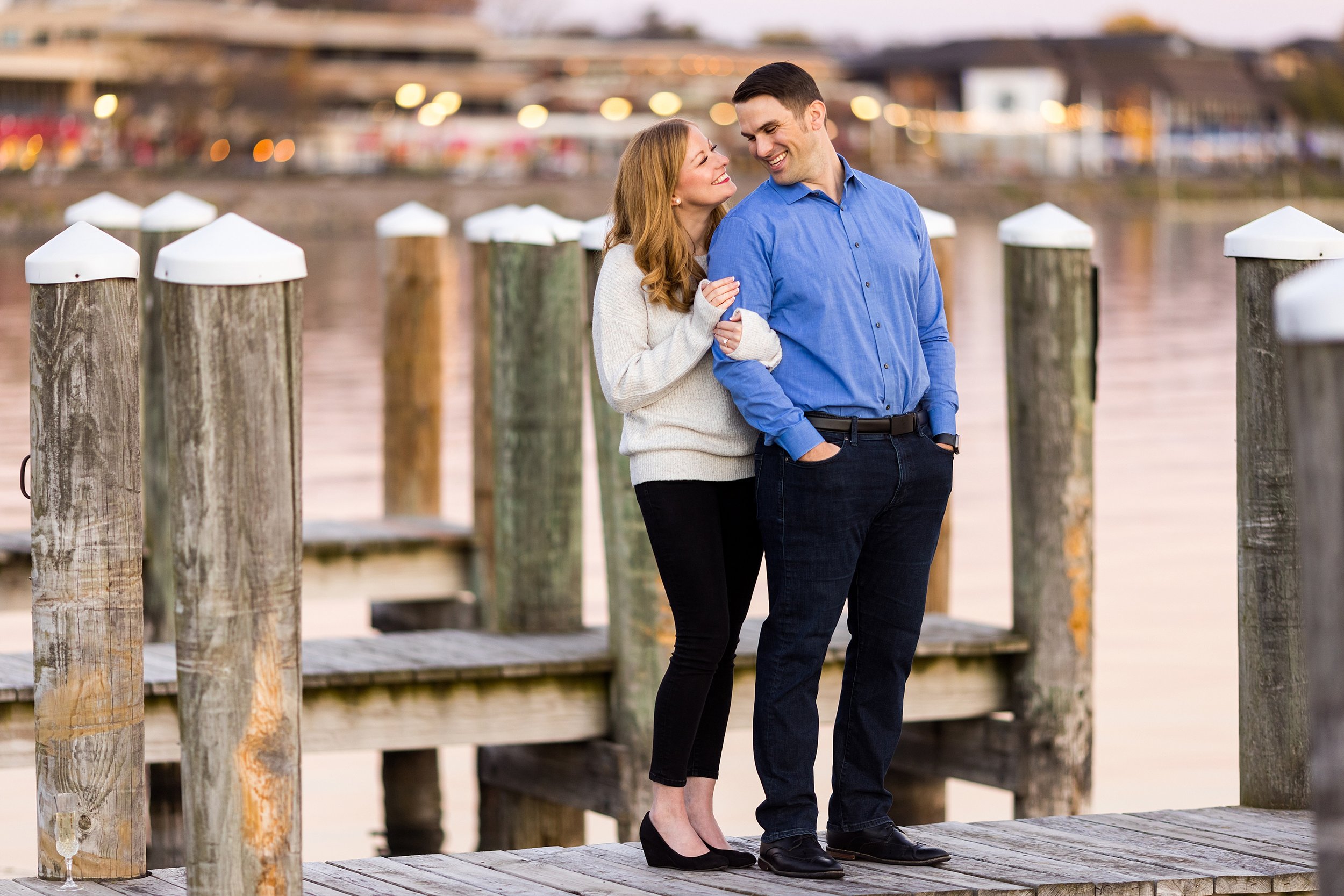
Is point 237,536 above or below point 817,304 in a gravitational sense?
below

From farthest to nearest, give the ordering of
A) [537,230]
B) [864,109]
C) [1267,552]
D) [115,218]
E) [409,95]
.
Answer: [864,109]
[409,95]
[115,218]
[537,230]
[1267,552]

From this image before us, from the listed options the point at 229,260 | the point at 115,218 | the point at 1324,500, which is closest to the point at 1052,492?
the point at 229,260

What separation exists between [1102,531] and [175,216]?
8690mm

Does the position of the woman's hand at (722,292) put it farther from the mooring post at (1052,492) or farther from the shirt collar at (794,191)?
the mooring post at (1052,492)

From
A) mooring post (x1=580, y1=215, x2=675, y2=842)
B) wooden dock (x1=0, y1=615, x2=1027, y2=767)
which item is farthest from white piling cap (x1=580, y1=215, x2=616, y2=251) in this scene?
wooden dock (x1=0, y1=615, x2=1027, y2=767)

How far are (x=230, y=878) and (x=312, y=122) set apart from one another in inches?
3524

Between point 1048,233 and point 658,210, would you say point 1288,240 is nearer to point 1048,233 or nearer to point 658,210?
point 1048,233

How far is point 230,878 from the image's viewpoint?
13.8 feet

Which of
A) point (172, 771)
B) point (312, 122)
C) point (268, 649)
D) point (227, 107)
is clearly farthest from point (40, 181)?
Result: point (268, 649)

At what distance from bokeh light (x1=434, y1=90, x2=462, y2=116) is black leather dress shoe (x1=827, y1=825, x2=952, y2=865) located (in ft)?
334

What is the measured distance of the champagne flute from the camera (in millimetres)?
4832

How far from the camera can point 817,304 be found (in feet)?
15.0

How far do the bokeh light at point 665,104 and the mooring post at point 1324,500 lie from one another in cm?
9694

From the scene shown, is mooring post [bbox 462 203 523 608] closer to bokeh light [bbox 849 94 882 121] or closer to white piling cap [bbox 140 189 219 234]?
white piling cap [bbox 140 189 219 234]
